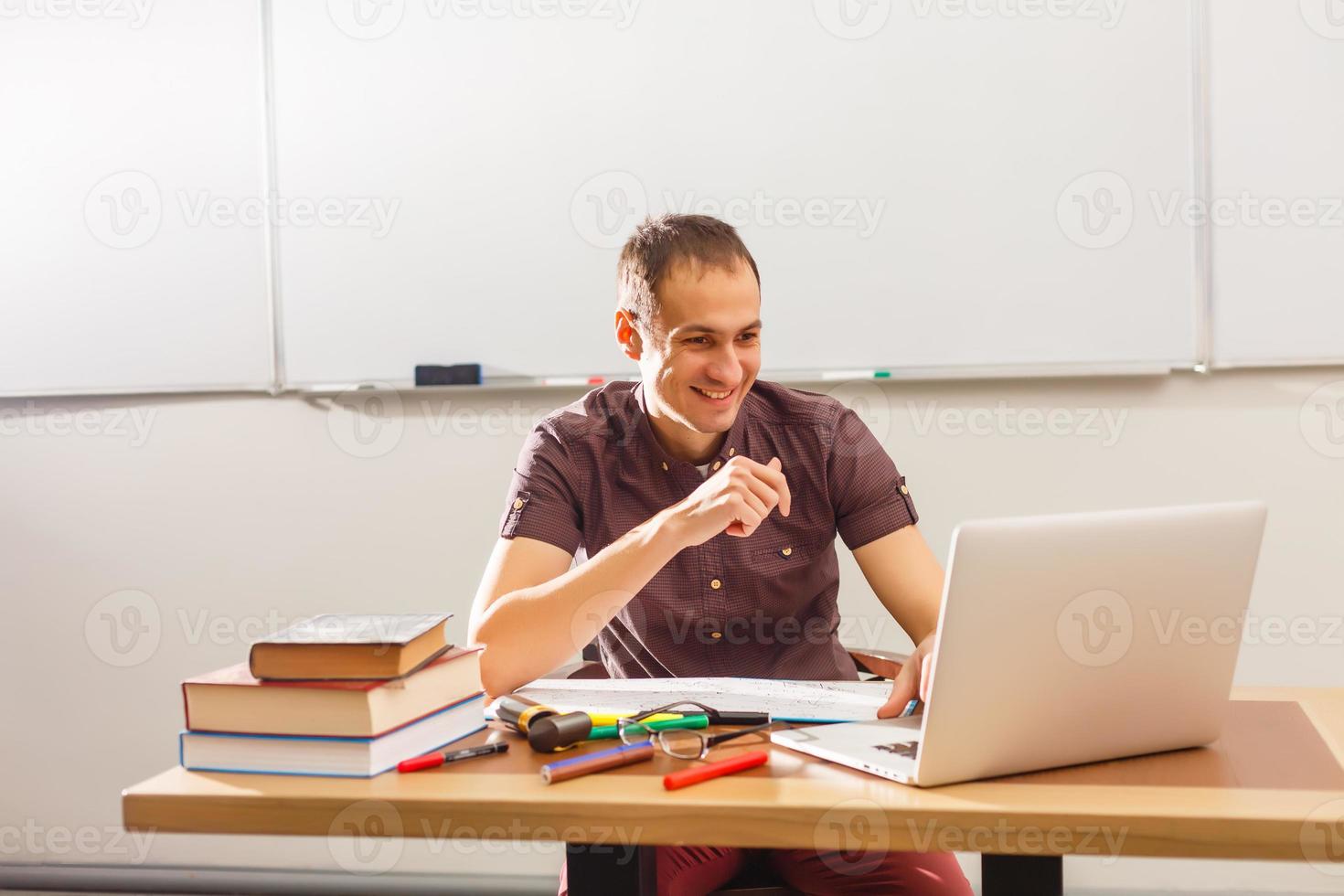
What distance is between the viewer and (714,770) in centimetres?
92

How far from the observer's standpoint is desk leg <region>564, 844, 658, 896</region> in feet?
3.13

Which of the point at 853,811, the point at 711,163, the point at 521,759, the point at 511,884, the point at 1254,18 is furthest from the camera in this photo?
the point at 511,884

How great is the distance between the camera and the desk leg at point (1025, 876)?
1007mm

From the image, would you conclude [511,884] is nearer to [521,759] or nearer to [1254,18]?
[521,759]

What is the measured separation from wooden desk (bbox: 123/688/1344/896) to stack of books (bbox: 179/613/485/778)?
20 mm

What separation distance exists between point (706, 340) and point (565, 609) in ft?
1.41

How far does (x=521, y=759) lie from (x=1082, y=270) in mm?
1739

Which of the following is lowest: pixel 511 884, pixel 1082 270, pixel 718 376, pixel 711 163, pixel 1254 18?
pixel 511 884

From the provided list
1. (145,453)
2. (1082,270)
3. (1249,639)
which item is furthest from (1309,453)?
(145,453)

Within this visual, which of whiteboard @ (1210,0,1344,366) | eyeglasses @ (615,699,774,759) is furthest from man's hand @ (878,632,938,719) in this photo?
whiteboard @ (1210,0,1344,366)

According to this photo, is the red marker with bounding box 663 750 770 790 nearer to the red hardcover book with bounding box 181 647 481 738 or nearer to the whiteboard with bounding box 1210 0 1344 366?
the red hardcover book with bounding box 181 647 481 738

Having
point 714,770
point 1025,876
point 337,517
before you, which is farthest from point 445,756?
point 337,517

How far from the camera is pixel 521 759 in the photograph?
998mm

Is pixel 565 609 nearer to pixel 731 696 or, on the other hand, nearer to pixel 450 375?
pixel 731 696
